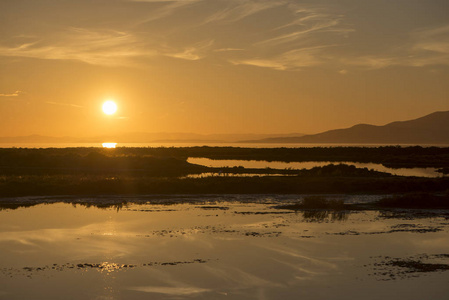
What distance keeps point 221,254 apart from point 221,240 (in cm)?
247

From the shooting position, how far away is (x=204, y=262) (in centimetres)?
1800

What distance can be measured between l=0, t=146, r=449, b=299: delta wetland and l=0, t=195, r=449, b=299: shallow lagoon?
52 millimetres

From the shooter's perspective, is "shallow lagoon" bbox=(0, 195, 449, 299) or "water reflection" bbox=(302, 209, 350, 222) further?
"water reflection" bbox=(302, 209, 350, 222)

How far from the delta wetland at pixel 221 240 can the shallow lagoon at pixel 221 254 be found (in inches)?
2.0

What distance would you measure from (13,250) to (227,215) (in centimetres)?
1172

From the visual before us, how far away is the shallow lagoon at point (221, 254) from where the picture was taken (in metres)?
14.9

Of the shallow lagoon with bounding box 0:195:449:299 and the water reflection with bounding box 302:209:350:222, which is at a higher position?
the water reflection with bounding box 302:209:350:222

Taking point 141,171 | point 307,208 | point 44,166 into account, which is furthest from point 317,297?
point 44,166

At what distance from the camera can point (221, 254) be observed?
19109 millimetres

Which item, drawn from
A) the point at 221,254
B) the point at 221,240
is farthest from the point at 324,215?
the point at 221,254

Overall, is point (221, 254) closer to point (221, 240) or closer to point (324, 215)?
point (221, 240)

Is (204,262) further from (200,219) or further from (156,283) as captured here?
(200,219)

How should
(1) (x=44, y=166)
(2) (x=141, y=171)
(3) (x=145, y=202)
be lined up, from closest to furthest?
(3) (x=145, y=202) < (2) (x=141, y=171) < (1) (x=44, y=166)

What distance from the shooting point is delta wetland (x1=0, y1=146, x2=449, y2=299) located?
15219 millimetres
